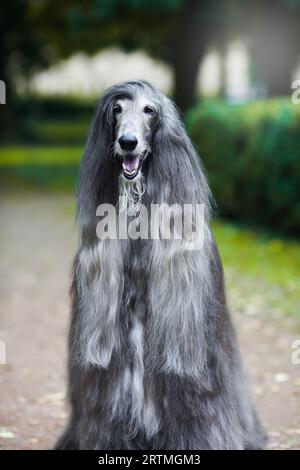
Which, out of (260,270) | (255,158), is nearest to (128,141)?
(260,270)

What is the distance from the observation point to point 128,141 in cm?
365

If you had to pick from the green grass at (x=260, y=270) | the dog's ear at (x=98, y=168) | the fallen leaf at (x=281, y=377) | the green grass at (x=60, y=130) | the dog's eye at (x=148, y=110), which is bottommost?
the fallen leaf at (x=281, y=377)

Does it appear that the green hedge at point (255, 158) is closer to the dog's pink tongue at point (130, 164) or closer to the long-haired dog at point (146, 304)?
the long-haired dog at point (146, 304)

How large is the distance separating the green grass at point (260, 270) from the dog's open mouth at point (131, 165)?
5.10 meters

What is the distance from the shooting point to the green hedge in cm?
1171

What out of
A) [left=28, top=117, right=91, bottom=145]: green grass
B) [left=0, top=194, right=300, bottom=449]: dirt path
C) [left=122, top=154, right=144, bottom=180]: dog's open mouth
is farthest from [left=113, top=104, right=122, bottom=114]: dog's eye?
[left=28, top=117, right=91, bottom=145]: green grass

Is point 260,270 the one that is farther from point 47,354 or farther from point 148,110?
point 148,110

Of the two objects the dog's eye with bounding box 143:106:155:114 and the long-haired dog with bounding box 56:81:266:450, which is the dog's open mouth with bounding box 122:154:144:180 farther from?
the dog's eye with bounding box 143:106:155:114

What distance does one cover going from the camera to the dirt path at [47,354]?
5688 millimetres

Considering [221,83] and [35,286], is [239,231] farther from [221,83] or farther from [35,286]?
[221,83]

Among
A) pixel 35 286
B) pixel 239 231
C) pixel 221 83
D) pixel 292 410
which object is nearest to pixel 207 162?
pixel 239 231

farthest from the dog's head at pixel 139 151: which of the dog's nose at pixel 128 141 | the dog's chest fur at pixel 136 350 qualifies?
the dog's chest fur at pixel 136 350

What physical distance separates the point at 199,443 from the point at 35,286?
258 inches
